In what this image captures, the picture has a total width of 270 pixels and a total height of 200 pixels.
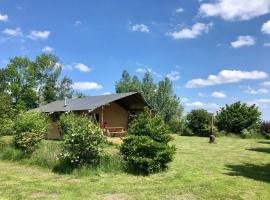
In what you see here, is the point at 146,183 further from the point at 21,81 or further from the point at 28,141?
the point at 21,81

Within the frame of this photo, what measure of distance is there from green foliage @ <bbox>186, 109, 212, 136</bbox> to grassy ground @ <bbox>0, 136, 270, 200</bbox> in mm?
19327

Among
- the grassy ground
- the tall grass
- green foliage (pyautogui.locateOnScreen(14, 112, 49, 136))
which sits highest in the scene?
green foliage (pyautogui.locateOnScreen(14, 112, 49, 136))

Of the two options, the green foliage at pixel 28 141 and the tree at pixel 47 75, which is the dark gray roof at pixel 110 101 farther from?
the tree at pixel 47 75

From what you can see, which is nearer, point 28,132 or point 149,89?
point 28,132

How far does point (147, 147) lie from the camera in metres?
11.9

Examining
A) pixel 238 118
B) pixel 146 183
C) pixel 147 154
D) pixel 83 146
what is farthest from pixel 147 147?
pixel 238 118

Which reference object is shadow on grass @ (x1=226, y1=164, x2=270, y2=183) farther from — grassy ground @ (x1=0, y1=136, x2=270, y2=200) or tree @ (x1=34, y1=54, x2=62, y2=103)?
tree @ (x1=34, y1=54, x2=62, y2=103)

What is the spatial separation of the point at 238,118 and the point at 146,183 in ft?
79.2

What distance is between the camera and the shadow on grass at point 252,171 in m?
11.4

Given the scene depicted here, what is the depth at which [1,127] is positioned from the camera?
20.4 metres

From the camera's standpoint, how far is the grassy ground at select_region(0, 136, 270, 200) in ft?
29.0

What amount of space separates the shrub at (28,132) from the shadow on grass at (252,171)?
8608 mm

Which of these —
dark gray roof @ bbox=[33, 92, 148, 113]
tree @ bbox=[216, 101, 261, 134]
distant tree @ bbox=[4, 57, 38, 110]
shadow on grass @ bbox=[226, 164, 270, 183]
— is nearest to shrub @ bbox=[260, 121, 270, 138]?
tree @ bbox=[216, 101, 261, 134]

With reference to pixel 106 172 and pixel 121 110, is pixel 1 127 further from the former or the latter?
pixel 121 110
